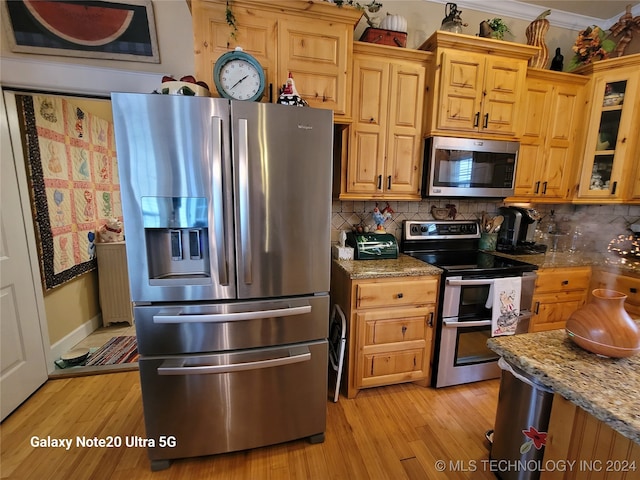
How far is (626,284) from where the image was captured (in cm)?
204

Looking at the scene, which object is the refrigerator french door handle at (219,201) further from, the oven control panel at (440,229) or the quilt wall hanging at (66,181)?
the quilt wall hanging at (66,181)

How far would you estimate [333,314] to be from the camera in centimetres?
208

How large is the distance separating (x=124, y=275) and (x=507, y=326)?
138 inches

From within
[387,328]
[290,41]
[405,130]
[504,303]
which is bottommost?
[387,328]

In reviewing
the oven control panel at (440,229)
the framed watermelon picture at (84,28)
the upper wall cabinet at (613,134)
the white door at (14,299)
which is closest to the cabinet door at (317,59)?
the framed watermelon picture at (84,28)

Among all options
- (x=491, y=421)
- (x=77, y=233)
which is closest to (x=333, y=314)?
(x=491, y=421)

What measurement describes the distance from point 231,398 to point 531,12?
365cm

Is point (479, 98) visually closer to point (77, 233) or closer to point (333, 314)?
point (333, 314)

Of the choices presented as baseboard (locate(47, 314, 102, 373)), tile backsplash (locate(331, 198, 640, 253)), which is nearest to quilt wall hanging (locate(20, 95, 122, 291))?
baseboard (locate(47, 314, 102, 373))

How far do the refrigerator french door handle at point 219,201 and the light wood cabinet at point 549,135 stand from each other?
7.61 feet

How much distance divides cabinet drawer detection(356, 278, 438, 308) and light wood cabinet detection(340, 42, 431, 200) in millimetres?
650

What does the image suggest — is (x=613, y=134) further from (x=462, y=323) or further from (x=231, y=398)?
(x=231, y=398)

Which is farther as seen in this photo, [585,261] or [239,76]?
[585,261]

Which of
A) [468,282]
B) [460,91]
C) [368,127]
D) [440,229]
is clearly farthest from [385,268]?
[460,91]
